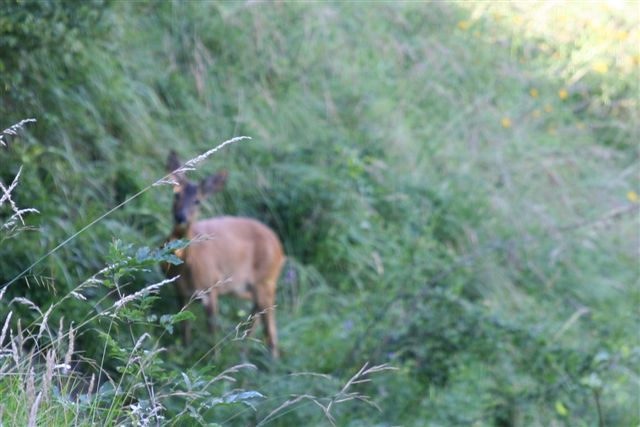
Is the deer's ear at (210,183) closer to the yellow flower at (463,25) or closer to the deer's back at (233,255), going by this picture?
the deer's back at (233,255)

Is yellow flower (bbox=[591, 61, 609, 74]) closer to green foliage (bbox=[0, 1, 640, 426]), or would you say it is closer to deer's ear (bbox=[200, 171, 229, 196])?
green foliage (bbox=[0, 1, 640, 426])

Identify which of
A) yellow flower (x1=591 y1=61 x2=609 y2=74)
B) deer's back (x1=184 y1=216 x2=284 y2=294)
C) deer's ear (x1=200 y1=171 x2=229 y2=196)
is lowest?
yellow flower (x1=591 y1=61 x2=609 y2=74)

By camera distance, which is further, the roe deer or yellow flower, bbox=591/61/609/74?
yellow flower, bbox=591/61/609/74

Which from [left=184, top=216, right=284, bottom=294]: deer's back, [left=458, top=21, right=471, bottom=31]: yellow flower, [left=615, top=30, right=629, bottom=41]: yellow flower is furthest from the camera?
[left=615, top=30, right=629, bottom=41]: yellow flower

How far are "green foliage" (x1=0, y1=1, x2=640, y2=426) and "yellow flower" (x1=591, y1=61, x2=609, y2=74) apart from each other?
0.12 feet

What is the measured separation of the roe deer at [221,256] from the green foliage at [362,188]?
182mm

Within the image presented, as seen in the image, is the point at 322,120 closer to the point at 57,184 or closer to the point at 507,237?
the point at 507,237

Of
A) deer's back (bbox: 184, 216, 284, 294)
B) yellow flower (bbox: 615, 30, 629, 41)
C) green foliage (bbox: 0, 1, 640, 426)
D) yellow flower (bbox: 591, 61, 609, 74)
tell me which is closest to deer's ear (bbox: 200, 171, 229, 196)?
deer's back (bbox: 184, 216, 284, 294)

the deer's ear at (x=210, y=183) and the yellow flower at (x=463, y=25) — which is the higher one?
the deer's ear at (x=210, y=183)

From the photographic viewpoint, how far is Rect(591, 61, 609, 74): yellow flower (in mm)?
12750

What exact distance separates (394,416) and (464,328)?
71 cm

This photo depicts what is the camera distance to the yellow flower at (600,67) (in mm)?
12750

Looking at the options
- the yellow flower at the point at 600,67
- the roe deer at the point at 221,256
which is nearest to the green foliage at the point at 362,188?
the yellow flower at the point at 600,67

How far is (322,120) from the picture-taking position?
9.73 m
